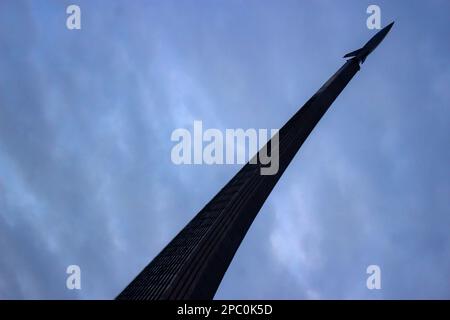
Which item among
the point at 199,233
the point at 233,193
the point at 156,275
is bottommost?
the point at 156,275

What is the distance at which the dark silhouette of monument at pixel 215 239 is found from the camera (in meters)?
27.0

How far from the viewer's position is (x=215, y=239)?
30547 mm

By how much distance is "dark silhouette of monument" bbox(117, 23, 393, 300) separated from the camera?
88.7 feet

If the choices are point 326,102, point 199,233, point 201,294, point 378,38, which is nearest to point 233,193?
point 199,233
